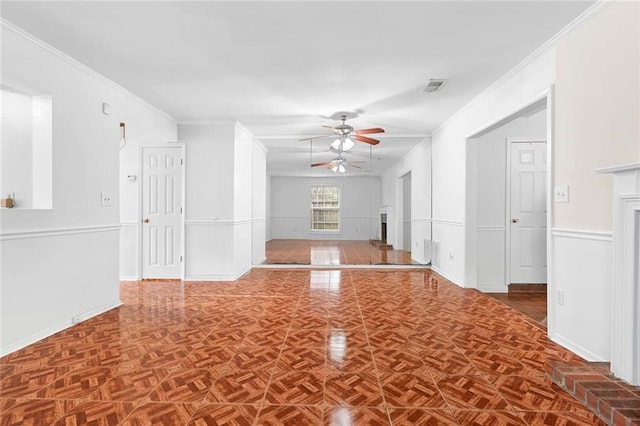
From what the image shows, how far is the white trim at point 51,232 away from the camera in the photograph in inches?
103

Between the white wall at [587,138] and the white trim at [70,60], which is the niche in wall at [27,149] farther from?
the white wall at [587,138]

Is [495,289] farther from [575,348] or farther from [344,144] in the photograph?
[344,144]

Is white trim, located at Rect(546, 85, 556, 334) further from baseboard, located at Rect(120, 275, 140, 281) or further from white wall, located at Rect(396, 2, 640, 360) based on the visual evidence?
baseboard, located at Rect(120, 275, 140, 281)

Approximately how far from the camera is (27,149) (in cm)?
301

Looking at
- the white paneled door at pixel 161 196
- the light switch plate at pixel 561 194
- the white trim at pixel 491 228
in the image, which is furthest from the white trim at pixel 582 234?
the white paneled door at pixel 161 196

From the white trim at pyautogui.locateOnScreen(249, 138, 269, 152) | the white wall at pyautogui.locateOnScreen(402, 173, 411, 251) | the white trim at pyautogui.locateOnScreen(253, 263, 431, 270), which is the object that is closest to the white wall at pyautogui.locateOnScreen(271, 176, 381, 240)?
the white wall at pyautogui.locateOnScreen(402, 173, 411, 251)

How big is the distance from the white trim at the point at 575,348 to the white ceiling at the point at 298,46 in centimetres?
246

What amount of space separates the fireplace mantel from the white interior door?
2.74 m

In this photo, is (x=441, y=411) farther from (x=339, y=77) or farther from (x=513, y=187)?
(x=513, y=187)

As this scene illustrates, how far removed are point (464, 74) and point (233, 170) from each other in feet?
11.4

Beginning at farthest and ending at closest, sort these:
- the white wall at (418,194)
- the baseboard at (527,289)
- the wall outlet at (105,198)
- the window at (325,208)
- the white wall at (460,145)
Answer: the window at (325,208)
the white wall at (418,194)
the baseboard at (527,289)
the wall outlet at (105,198)
the white wall at (460,145)

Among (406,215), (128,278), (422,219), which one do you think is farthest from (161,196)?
(406,215)

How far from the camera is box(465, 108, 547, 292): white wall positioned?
4.68m

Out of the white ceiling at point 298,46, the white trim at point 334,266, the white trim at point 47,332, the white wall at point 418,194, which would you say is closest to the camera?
the white ceiling at point 298,46
